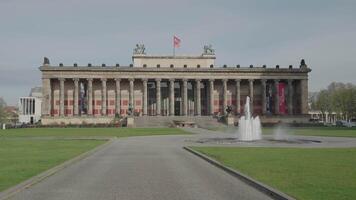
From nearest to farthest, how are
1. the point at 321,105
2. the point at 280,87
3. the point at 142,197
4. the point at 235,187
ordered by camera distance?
the point at 142,197
the point at 235,187
the point at 280,87
the point at 321,105

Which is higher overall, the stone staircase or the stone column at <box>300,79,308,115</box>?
the stone column at <box>300,79,308,115</box>

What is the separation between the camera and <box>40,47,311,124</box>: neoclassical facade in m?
132

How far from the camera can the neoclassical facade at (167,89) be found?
132 meters

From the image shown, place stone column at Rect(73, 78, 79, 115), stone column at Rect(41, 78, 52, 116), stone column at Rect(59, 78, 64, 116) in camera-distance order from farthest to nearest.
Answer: stone column at Rect(73, 78, 79, 115), stone column at Rect(59, 78, 64, 116), stone column at Rect(41, 78, 52, 116)

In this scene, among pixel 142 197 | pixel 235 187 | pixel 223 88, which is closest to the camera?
pixel 142 197

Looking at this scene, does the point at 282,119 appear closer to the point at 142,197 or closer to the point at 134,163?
the point at 134,163

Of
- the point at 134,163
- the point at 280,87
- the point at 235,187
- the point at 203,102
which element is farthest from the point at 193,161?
the point at 203,102

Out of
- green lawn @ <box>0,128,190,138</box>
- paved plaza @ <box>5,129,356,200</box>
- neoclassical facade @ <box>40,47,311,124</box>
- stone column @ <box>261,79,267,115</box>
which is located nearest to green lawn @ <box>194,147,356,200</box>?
paved plaza @ <box>5,129,356,200</box>

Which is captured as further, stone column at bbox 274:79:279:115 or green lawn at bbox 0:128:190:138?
stone column at bbox 274:79:279:115

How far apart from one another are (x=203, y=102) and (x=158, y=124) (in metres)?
29.4

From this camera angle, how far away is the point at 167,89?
143m

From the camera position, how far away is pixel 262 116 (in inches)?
5153

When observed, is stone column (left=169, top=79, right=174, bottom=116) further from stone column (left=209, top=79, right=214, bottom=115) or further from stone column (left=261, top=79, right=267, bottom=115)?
stone column (left=261, top=79, right=267, bottom=115)

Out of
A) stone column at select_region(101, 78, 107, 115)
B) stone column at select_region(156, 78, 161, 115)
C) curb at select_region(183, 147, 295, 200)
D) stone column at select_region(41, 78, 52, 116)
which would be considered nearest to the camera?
curb at select_region(183, 147, 295, 200)
